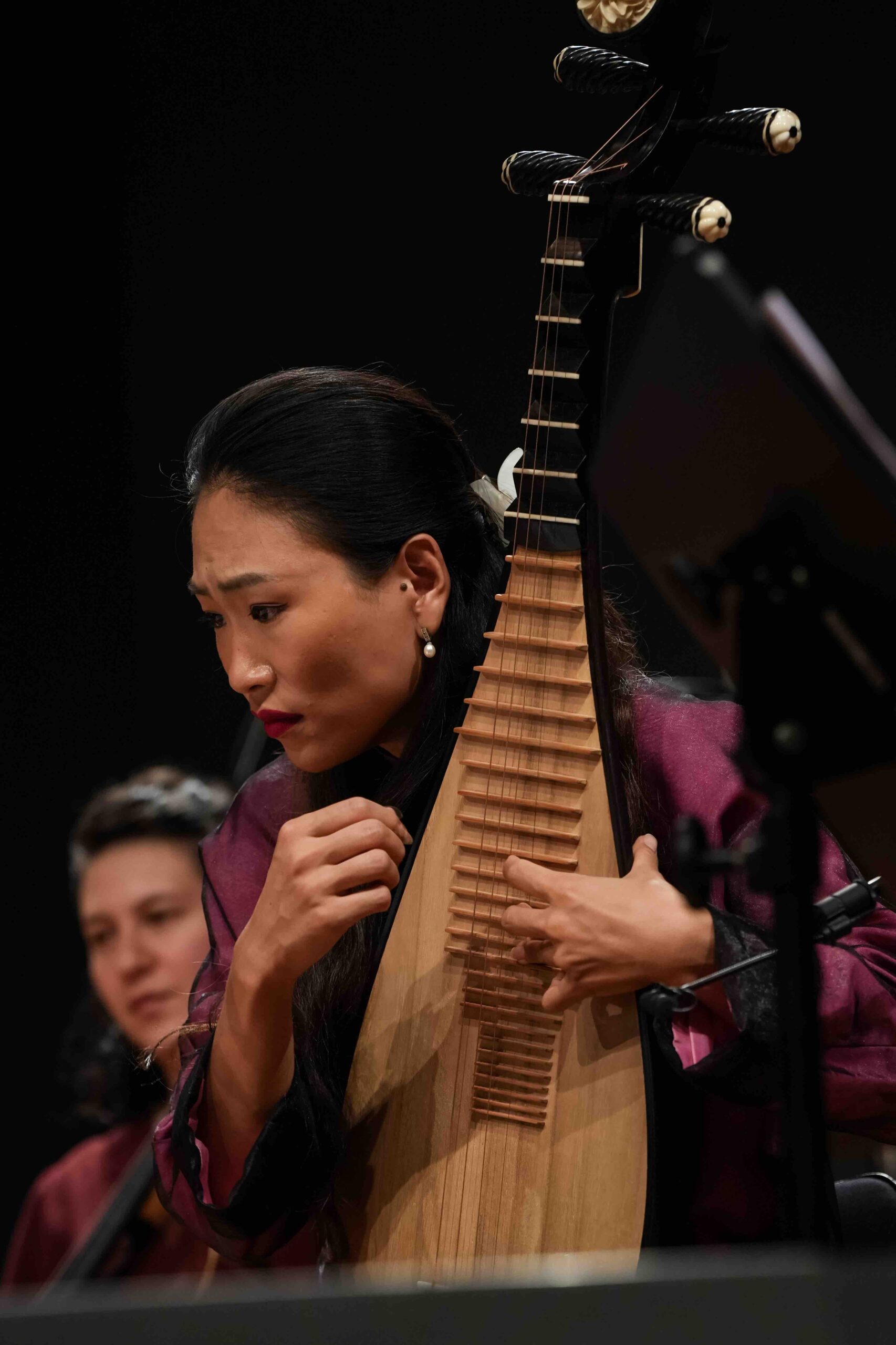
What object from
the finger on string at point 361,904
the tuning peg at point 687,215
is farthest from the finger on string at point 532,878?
the tuning peg at point 687,215

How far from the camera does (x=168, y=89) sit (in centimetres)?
214

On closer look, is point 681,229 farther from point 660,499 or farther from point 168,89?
point 168,89

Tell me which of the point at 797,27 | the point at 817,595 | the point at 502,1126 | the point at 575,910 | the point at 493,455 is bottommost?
the point at 502,1126

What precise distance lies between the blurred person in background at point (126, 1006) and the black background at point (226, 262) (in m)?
0.10

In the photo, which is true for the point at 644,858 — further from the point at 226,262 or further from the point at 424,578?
the point at 226,262

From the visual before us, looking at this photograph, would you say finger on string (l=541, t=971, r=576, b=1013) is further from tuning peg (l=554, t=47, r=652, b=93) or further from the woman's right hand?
tuning peg (l=554, t=47, r=652, b=93)

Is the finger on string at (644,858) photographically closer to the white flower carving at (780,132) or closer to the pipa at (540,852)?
the pipa at (540,852)

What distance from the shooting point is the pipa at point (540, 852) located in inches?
42.9

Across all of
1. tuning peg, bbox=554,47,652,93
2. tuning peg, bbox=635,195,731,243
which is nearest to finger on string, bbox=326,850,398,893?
tuning peg, bbox=635,195,731,243

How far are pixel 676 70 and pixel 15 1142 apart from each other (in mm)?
1906

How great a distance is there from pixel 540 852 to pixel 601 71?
2.19ft

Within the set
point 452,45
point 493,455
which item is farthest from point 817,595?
Result: point 452,45

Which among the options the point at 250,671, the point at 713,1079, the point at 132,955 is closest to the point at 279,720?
the point at 250,671

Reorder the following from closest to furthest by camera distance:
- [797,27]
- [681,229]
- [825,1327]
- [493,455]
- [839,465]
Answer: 1. [825,1327]
2. [839,465]
3. [681,229]
4. [797,27]
5. [493,455]
